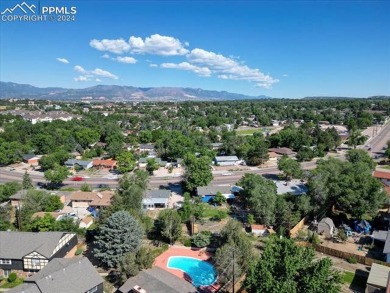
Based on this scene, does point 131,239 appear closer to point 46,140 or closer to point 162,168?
point 162,168

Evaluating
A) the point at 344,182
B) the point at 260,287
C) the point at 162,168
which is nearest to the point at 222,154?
the point at 162,168

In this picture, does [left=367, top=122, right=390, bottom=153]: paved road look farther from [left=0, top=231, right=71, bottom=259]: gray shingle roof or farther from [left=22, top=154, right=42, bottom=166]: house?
[left=22, top=154, right=42, bottom=166]: house

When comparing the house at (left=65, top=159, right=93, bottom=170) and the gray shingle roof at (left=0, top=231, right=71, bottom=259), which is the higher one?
the gray shingle roof at (left=0, top=231, right=71, bottom=259)

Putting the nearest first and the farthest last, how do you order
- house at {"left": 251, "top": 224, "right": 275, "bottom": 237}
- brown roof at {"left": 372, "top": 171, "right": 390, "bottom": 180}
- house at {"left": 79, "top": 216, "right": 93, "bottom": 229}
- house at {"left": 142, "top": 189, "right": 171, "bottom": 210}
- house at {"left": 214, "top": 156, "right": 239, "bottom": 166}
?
house at {"left": 251, "top": 224, "right": 275, "bottom": 237} < house at {"left": 79, "top": 216, "right": 93, "bottom": 229} < house at {"left": 142, "top": 189, "right": 171, "bottom": 210} < brown roof at {"left": 372, "top": 171, "right": 390, "bottom": 180} < house at {"left": 214, "top": 156, "right": 239, "bottom": 166}

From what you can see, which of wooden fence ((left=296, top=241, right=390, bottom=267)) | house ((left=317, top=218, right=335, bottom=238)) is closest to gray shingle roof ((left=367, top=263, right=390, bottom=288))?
wooden fence ((left=296, top=241, right=390, bottom=267))

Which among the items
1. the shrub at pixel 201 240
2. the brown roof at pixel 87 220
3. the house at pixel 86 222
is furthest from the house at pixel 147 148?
the shrub at pixel 201 240

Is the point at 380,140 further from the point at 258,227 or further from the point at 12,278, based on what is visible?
the point at 12,278
